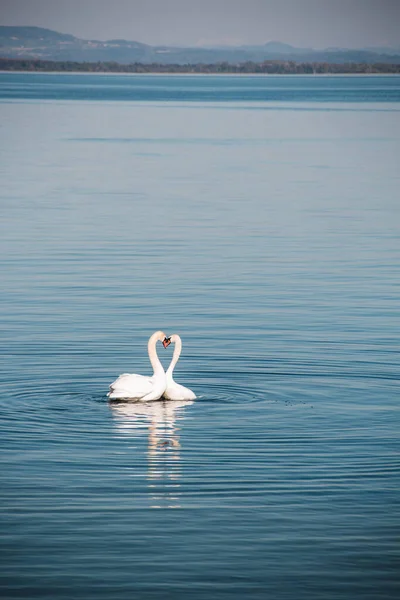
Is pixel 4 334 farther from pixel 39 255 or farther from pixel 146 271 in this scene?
pixel 39 255

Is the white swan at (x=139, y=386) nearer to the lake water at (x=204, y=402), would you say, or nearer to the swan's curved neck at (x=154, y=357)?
the swan's curved neck at (x=154, y=357)

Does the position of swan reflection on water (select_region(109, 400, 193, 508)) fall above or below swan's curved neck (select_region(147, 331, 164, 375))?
below

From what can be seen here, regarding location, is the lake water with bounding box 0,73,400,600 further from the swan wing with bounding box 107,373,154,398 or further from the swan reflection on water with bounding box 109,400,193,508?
the swan wing with bounding box 107,373,154,398

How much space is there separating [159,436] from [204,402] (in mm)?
1872

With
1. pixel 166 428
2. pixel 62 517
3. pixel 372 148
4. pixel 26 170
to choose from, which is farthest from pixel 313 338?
pixel 372 148

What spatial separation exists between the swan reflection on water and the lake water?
42 millimetres

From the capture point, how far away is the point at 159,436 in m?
14.6

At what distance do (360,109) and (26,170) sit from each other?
68721 millimetres

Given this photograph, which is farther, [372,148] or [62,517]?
[372,148]

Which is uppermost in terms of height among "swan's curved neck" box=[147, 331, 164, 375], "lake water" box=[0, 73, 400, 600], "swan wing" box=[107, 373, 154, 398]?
"swan's curved neck" box=[147, 331, 164, 375]

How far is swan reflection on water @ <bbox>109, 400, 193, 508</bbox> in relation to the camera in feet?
41.0

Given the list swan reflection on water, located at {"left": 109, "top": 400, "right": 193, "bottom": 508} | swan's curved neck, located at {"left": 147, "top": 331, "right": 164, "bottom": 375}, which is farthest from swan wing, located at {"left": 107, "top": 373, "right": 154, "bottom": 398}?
swan's curved neck, located at {"left": 147, "top": 331, "right": 164, "bottom": 375}

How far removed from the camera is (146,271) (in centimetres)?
→ 2722

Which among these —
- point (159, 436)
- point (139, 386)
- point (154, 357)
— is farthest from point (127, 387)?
point (159, 436)
